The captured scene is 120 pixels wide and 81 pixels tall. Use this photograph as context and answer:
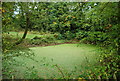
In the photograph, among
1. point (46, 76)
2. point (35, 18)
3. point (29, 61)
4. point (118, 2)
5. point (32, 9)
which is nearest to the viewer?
point (118, 2)

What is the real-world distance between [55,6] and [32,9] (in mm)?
2580

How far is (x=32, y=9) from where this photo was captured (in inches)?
146

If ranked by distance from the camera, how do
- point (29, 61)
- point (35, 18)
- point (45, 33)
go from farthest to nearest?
point (45, 33), point (35, 18), point (29, 61)

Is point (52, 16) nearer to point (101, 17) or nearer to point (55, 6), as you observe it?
point (55, 6)

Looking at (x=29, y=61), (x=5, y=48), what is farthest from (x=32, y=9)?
(x=5, y=48)

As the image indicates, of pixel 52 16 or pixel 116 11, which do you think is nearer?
pixel 116 11

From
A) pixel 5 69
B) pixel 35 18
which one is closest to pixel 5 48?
pixel 5 69

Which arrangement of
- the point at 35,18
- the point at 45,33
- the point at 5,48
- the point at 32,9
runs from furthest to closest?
1. the point at 45,33
2. the point at 35,18
3. the point at 32,9
4. the point at 5,48

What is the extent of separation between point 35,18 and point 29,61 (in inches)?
96.0

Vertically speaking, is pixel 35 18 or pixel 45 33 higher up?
pixel 35 18

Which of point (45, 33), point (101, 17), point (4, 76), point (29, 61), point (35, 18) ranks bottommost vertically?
point (45, 33)

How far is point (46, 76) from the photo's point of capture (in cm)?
170

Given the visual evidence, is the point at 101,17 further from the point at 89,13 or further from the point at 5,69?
the point at 5,69

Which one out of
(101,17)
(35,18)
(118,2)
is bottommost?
(35,18)
